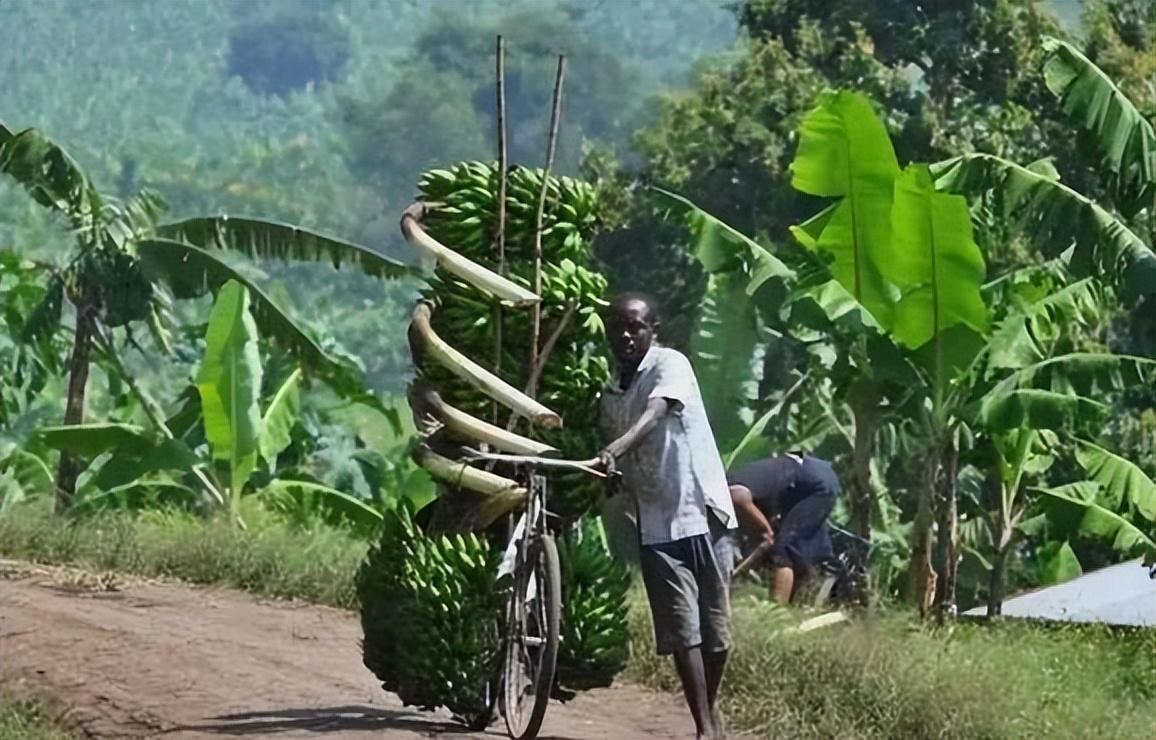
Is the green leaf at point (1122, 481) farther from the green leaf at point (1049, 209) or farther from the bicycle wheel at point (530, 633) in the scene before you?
the bicycle wheel at point (530, 633)

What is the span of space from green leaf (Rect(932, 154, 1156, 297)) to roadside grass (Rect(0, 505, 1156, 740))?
2.15 meters

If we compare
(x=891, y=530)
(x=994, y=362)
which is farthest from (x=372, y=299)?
(x=994, y=362)

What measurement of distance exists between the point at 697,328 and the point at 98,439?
435cm

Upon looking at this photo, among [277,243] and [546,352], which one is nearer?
[546,352]

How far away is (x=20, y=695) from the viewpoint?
30.6 ft

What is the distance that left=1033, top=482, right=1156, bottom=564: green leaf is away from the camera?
14.4 metres

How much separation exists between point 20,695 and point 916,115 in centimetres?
1457

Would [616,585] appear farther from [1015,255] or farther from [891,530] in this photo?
[1015,255]

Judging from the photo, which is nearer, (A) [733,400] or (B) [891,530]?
(A) [733,400]

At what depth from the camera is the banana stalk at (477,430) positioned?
8297 mm

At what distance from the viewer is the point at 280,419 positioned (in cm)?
1647

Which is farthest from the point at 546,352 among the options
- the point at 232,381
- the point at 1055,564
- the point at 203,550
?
the point at 1055,564

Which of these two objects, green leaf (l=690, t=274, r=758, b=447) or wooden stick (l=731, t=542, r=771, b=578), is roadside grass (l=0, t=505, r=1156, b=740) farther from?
green leaf (l=690, t=274, r=758, b=447)

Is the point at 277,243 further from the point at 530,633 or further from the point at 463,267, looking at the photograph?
the point at 530,633
